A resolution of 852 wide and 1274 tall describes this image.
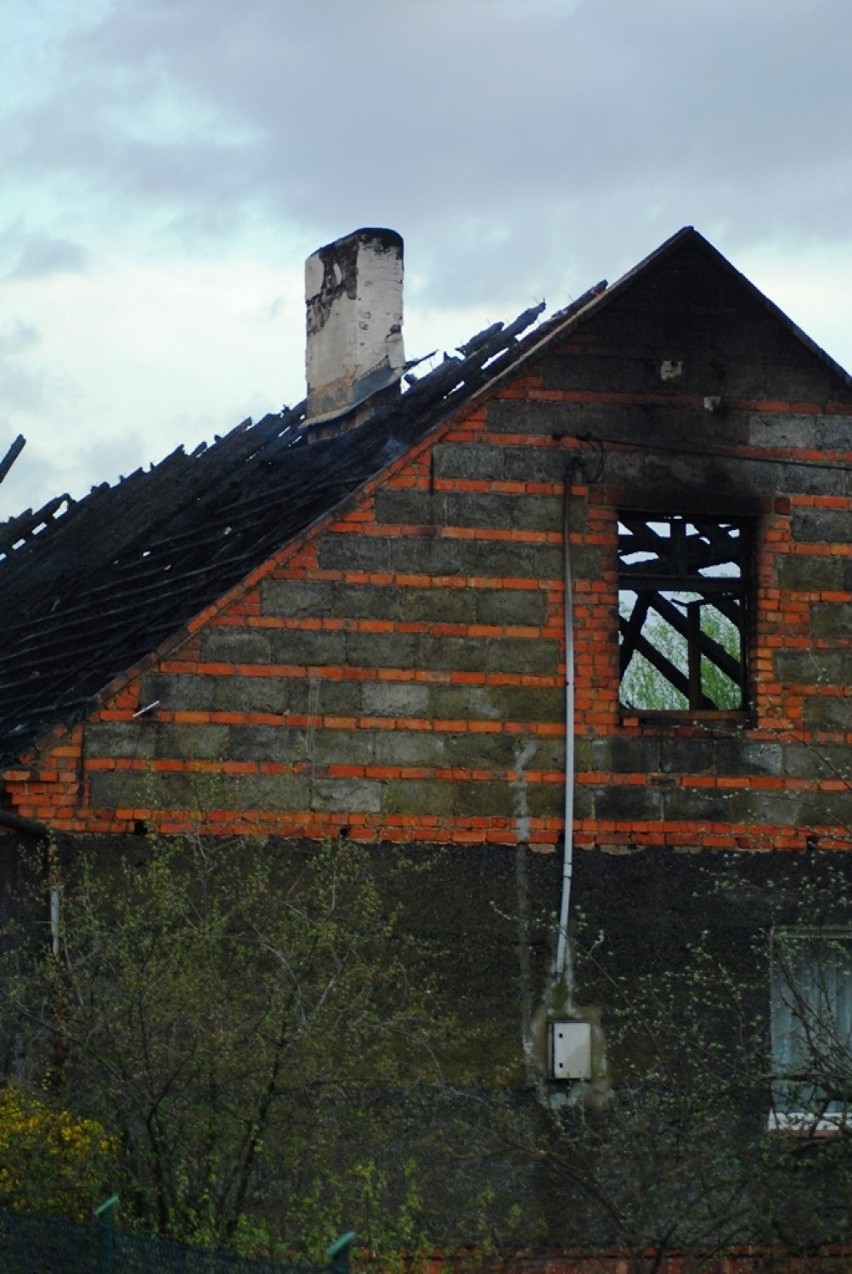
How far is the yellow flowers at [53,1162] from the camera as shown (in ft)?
34.6

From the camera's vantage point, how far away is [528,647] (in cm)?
1383

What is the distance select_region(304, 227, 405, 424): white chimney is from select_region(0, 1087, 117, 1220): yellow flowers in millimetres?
8916

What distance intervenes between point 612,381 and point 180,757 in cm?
377

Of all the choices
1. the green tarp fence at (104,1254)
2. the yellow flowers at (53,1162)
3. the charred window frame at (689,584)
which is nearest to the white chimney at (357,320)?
the charred window frame at (689,584)

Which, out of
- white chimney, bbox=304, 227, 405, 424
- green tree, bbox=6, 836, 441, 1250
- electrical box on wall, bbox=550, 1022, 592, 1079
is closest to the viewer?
green tree, bbox=6, 836, 441, 1250

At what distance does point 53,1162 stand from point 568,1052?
3.70 meters

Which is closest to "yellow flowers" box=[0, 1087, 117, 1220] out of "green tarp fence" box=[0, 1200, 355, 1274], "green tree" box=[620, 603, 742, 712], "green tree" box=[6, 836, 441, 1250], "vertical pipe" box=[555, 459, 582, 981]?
"green tree" box=[6, 836, 441, 1250]

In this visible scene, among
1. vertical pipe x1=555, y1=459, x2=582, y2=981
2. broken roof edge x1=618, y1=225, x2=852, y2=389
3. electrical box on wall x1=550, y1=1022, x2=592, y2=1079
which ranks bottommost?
electrical box on wall x1=550, y1=1022, x2=592, y2=1079

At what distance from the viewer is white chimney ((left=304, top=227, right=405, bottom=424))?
18.8 m

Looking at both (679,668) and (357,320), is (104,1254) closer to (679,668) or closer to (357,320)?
(357,320)

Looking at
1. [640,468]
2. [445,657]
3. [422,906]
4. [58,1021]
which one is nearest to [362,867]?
[422,906]

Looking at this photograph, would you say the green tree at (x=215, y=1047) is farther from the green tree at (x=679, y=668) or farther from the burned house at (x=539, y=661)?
the green tree at (x=679, y=668)

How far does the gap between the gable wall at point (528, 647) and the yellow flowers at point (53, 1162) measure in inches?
92.7

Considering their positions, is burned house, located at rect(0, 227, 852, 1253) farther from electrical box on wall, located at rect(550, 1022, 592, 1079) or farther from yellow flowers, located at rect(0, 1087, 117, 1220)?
yellow flowers, located at rect(0, 1087, 117, 1220)
